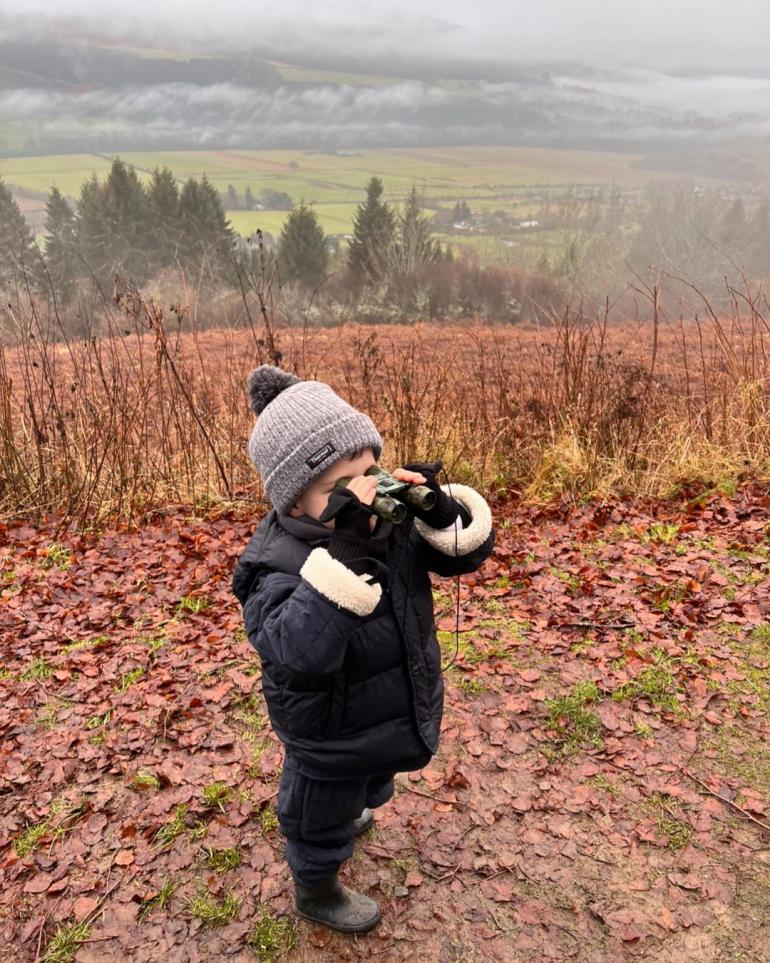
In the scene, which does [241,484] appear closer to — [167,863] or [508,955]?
[167,863]

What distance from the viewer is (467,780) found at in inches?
105

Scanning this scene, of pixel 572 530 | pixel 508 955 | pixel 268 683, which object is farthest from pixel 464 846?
pixel 572 530

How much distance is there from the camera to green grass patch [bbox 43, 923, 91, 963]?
6.93 ft

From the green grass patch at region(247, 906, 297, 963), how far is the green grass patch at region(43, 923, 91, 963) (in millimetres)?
574

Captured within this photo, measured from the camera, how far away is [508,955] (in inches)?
80.2

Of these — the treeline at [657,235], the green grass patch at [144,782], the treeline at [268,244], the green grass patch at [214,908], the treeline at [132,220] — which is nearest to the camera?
the green grass patch at [214,908]

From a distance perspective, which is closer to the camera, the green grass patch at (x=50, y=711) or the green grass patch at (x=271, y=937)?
the green grass patch at (x=271, y=937)

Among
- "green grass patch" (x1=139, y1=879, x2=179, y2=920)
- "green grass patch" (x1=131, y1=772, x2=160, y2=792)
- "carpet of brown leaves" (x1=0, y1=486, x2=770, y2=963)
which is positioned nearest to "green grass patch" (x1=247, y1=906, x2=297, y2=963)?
"carpet of brown leaves" (x1=0, y1=486, x2=770, y2=963)

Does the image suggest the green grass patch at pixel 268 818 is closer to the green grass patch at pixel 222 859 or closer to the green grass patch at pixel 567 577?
the green grass patch at pixel 222 859

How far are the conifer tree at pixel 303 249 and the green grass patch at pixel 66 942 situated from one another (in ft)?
102

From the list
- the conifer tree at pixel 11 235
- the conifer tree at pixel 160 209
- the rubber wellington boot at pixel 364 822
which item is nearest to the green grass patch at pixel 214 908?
the rubber wellington boot at pixel 364 822

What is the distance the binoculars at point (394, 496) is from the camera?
1414mm

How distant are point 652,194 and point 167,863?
5533cm

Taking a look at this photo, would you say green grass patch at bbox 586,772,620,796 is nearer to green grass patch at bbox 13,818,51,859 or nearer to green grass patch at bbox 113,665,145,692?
green grass patch at bbox 13,818,51,859
